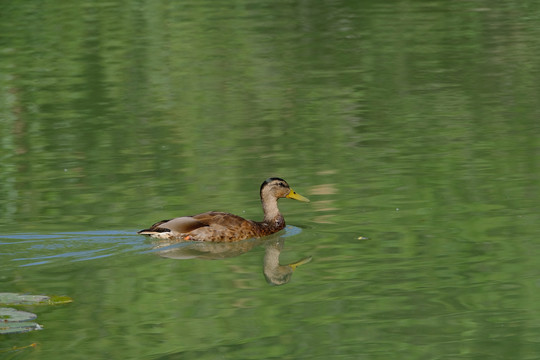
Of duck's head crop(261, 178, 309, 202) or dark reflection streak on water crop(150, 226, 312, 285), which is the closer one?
dark reflection streak on water crop(150, 226, 312, 285)

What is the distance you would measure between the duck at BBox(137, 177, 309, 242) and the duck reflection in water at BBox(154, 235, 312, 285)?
68 mm

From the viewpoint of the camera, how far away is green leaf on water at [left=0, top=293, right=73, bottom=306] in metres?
9.19

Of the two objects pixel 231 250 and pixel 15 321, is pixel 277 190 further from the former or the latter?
pixel 15 321

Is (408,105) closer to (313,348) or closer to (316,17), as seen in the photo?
(313,348)

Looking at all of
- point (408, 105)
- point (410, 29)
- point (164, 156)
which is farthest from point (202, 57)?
point (164, 156)

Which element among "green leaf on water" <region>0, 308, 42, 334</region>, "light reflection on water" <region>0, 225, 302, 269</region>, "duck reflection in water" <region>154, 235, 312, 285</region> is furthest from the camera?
"light reflection on water" <region>0, 225, 302, 269</region>

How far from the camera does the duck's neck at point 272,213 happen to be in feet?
40.1

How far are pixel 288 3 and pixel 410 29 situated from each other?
7.49 meters

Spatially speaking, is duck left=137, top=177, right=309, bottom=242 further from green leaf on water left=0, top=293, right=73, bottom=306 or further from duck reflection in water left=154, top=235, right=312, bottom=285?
green leaf on water left=0, top=293, right=73, bottom=306

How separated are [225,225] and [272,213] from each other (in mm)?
807

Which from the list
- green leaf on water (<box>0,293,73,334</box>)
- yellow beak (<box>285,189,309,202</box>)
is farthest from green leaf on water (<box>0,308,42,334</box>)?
yellow beak (<box>285,189,309,202</box>)

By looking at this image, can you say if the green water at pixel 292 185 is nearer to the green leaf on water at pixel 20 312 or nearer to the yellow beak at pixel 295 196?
the green leaf on water at pixel 20 312

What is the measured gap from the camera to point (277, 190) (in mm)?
12383

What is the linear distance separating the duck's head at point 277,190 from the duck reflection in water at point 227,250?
539 millimetres
